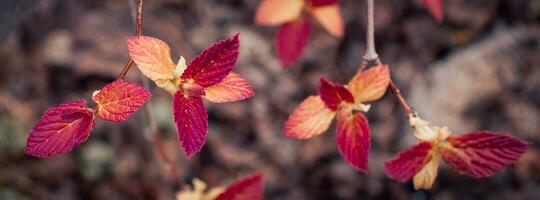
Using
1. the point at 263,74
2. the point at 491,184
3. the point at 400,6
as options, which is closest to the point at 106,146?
the point at 263,74

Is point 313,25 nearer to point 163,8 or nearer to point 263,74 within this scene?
point 263,74

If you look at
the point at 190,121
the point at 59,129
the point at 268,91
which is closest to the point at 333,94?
the point at 190,121

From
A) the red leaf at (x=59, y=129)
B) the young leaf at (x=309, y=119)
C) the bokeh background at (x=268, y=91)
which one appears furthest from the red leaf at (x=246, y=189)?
the bokeh background at (x=268, y=91)

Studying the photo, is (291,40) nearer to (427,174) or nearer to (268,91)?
(427,174)

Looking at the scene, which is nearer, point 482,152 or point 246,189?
point 482,152

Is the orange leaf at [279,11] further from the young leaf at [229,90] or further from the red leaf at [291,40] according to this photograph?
the young leaf at [229,90]

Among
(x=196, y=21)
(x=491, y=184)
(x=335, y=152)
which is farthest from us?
(x=196, y=21)

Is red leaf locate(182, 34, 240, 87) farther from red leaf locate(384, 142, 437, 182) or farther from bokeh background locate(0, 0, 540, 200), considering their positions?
bokeh background locate(0, 0, 540, 200)
